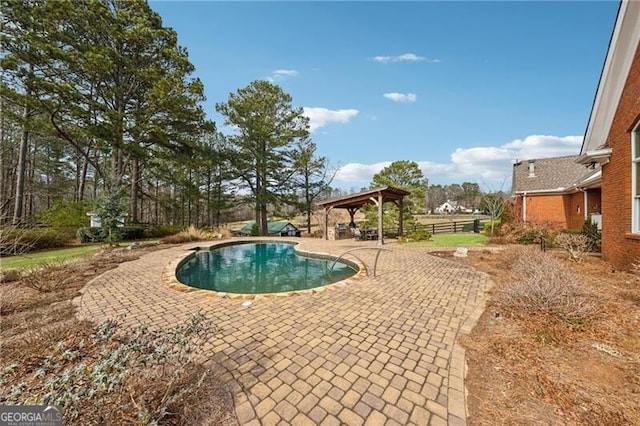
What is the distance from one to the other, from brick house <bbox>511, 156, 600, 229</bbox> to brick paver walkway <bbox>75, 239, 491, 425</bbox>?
13.7 metres

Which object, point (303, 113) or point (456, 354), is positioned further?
point (303, 113)

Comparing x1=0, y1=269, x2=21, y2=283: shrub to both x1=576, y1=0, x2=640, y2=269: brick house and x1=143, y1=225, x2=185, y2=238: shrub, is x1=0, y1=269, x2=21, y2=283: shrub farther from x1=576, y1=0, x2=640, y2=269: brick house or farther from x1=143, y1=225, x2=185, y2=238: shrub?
x1=576, y1=0, x2=640, y2=269: brick house

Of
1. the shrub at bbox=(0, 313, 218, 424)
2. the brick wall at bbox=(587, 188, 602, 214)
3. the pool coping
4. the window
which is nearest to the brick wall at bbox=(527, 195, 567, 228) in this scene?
the brick wall at bbox=(587, 188, 602, 214)

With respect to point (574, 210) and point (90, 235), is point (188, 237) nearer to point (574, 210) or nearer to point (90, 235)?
point (90, 235)

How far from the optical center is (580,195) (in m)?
13.5

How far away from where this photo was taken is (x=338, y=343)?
3.13 meters

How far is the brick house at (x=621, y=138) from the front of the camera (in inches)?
212

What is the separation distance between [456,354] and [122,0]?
21934mm

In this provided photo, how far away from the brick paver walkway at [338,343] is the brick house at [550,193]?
1374cm

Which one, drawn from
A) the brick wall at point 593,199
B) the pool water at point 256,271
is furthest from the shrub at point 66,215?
the brick wall at point 593,199

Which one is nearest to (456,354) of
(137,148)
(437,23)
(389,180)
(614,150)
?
(614,150)

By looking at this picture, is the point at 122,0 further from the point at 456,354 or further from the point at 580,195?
the point at 580,195

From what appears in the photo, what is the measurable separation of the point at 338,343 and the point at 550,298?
333cm

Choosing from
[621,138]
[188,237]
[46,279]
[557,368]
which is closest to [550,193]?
[621,138]
